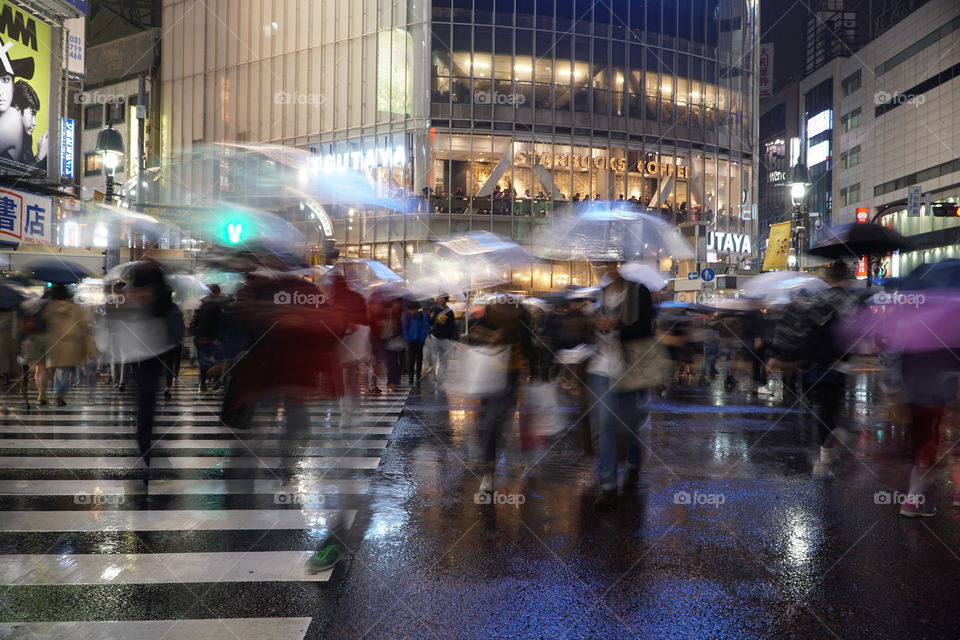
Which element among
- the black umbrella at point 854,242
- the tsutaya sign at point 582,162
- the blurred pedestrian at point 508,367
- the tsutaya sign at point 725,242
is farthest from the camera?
the tsutaya sign at point 725,242

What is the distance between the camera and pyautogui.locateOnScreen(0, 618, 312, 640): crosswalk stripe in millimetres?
3758

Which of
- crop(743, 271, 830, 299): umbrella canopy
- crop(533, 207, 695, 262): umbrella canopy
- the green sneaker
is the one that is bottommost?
the green sneaker

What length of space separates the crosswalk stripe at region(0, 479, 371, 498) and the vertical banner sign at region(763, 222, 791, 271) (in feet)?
91.5

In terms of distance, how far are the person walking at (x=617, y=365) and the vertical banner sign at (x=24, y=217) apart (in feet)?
68.5

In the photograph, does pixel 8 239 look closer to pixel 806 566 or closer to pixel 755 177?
pixel 806 566

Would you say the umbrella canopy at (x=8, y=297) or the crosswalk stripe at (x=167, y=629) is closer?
the crosswalk stripe at (x=167, y=629)

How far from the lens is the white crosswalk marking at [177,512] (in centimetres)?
430

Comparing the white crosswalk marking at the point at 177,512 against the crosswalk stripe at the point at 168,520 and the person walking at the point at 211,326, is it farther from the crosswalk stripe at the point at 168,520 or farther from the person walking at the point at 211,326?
the person walking at the point at 211,326

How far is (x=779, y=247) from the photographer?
31484 mm

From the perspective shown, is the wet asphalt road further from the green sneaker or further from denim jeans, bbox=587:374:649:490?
denim jeans, bbox=587:374:649:490

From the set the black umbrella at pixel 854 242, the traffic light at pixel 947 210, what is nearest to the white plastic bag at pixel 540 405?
the black umbrella at pixel 854 242

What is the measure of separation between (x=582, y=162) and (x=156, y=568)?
3742 cm

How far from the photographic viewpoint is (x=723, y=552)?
5.16 meters

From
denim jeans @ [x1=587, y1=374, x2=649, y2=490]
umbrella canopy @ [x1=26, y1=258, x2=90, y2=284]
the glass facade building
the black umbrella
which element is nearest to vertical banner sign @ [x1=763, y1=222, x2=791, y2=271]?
the glass facade building
